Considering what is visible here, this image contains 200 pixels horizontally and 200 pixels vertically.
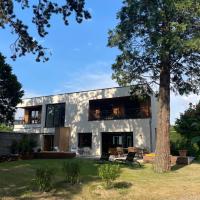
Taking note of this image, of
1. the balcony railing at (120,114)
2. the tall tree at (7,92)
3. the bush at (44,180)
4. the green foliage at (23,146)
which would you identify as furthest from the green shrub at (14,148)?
the bush at (44,180)

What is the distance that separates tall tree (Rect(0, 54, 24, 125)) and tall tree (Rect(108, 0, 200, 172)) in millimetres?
11485

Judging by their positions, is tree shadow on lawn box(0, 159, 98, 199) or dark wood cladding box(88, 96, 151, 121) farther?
dark wood cladding box(88, 96, 151, 121)

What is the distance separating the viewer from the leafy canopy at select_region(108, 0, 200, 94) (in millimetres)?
18141

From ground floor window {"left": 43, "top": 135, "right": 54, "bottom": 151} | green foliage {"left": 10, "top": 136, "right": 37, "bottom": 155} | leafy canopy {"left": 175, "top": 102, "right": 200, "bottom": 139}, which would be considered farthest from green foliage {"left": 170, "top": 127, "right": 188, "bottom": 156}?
ground floor window {"left": 43, "top": 135, "right": 54, "bottom": 151}

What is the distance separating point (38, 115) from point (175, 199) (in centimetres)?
3642

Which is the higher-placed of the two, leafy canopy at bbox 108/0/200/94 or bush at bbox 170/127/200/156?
leafy canopy at bbox 108/0/200/94

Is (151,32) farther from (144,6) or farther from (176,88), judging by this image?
(176,88)

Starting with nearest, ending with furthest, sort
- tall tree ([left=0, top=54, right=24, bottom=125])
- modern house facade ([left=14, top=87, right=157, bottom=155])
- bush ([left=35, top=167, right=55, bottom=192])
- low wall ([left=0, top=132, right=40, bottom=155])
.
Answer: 1. bush ([left=35, top=167, right=55, bottom=192])
2. low wall ([left=0, top=132, right=40, bottom=155])
3. tall tree ([left=0, top=54, right=24, bottom=125])
4. modern house facade ([left=14, top=87, right=157, bottom=155])

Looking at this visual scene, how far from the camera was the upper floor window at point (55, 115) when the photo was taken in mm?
43031

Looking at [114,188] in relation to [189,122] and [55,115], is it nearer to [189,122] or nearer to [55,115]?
[189,122]

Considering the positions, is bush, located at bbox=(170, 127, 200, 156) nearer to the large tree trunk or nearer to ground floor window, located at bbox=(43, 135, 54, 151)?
the large tree trunk

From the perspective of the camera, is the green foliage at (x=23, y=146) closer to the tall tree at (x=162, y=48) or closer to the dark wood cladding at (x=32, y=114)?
the tall tree at (x=162, y=48)

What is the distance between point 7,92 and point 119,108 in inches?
526

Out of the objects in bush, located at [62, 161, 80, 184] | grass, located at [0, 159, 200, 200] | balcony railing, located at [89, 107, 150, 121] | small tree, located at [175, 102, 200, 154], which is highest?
balcony railing, located at [89, 107, 150, 121]
